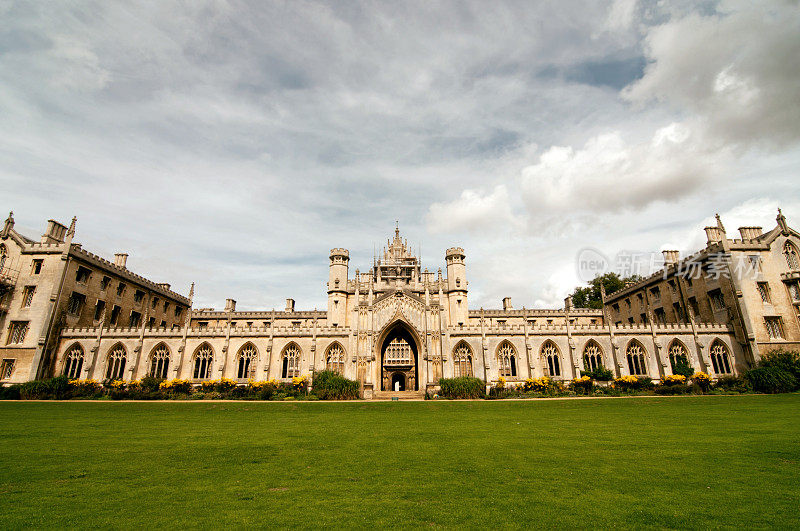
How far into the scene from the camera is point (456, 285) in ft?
158

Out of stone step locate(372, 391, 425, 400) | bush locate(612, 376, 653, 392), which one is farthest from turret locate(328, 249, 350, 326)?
bush locate(612, 376, 653, 392)

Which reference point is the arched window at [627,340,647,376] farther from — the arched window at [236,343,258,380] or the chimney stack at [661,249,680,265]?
the arched window at [236,343,258,380]

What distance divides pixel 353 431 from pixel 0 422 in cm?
1470

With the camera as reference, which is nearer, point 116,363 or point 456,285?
point 116,363

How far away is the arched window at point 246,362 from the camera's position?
1518 inches

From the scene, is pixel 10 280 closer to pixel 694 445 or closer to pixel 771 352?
pixel 694 445

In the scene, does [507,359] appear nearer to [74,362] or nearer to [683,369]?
[683,369]

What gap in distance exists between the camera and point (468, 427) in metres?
15.3

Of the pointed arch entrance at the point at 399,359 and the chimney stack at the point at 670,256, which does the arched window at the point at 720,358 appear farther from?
the pointed arch entrance at the point at 399,359

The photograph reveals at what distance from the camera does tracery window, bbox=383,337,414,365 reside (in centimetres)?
4284

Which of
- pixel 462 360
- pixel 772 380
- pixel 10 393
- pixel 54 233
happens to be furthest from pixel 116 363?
pixel 772 380

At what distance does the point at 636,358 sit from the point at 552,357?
8351 millimetres

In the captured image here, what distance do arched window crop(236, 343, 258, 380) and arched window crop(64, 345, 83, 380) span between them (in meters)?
14.3

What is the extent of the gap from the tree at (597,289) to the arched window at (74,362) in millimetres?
65102
